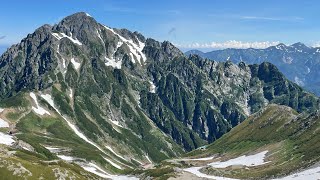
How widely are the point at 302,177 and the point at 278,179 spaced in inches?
648

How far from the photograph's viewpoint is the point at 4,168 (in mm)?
199250

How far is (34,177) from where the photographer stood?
655 feet

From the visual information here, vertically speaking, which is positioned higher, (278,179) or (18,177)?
(18,177)

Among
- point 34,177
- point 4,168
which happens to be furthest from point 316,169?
point 4,168

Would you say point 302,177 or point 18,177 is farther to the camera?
point 18,177

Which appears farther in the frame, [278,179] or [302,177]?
[278,179]

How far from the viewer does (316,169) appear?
18862 cm

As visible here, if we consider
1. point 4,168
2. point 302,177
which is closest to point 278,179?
point 302,177

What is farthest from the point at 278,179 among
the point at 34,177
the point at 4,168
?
the point at 4,168

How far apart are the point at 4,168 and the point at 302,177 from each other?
414ft

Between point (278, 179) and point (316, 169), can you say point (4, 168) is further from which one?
point (316, 169)

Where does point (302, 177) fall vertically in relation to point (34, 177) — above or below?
below

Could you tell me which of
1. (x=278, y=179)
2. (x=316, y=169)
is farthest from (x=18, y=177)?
(x=316, y=169)

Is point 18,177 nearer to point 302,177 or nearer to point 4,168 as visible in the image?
point 4,168
